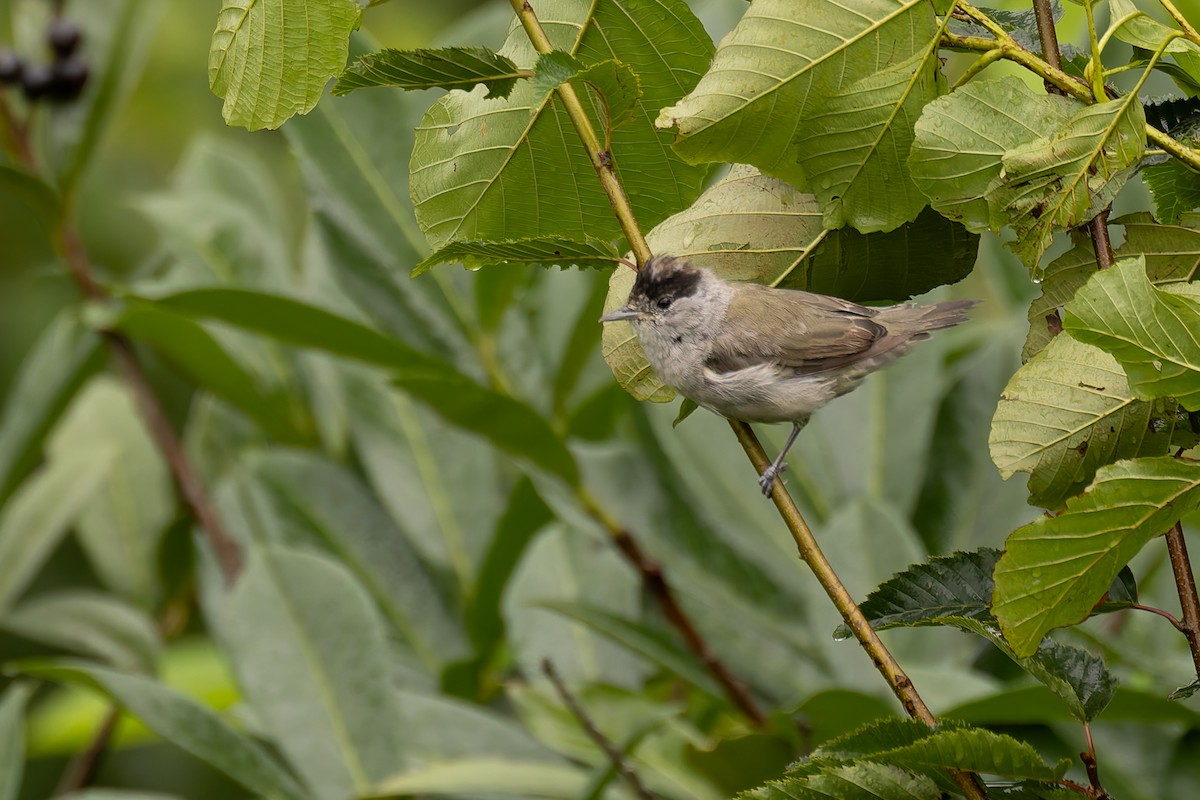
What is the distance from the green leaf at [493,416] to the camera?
2.06 meters

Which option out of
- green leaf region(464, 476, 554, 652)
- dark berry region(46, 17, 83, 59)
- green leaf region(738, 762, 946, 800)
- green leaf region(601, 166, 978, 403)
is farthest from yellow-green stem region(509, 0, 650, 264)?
dark berry region(46, 17, 83, 59)

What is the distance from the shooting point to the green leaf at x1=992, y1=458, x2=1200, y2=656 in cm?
102

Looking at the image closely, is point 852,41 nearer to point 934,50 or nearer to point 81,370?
point 934,50

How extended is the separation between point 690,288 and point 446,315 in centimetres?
72

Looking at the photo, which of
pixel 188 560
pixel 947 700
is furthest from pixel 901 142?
pixel 188 560

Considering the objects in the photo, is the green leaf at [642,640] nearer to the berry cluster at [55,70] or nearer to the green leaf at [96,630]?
the green leaf at [96,630]

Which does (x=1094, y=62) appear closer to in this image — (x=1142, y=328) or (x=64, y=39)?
(x=1142, y=328)

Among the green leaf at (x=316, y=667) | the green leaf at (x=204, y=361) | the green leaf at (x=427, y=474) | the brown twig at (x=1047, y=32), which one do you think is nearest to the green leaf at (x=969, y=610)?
the brown twig at (x=1047, y=32)

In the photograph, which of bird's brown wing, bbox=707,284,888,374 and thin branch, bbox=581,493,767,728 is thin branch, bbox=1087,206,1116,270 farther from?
thin branch, bbox=581,493,767,728

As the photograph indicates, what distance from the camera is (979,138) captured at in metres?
1.16

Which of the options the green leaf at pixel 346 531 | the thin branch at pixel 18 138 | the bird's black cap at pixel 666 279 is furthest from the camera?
the thin branch at pixel 18 138

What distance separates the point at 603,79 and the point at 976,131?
1.20ft

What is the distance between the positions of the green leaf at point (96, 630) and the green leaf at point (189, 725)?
654 mm

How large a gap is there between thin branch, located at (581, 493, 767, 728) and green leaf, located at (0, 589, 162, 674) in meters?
1.12
